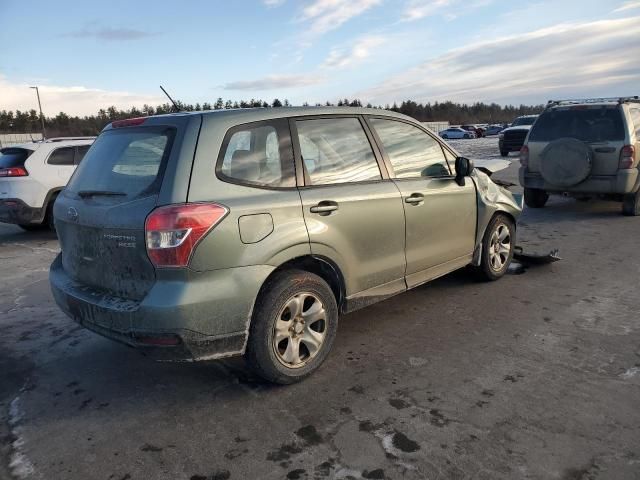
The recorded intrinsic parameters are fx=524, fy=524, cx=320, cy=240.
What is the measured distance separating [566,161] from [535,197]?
158cm

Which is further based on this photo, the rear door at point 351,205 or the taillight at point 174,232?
the rear door at point 351,205

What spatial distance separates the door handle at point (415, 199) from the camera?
412 cm

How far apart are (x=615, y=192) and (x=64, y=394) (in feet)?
27.1

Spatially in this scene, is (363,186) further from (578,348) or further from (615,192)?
(615,192)

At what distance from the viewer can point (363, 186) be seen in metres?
3.81

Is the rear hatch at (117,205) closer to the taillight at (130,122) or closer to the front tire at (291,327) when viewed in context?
the taillight at (130,122)

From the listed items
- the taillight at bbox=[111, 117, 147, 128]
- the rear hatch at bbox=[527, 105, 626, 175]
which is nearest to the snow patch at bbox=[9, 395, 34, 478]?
the taillight at bbox=[111, 117, 147, 128]

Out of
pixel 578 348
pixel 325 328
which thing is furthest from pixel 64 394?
pixel 578 348

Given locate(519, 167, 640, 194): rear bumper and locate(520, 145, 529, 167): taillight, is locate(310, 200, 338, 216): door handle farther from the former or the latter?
locate(520, 145, 529, 167): taillight

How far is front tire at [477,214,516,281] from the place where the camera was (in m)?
5.18

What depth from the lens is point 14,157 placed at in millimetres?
8656

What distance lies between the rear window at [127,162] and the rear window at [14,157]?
19.0 ft

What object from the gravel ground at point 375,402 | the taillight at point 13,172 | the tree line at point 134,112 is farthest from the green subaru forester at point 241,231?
the tree line at point 134,112

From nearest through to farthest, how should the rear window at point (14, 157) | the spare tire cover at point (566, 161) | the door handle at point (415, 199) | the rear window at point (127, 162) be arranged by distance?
1. the rear window at point (127, 162)
2. the door handle at point (415, 199)
3. the spare tire cover at point (566, 161)
4. the rear window at point (14, 157)
